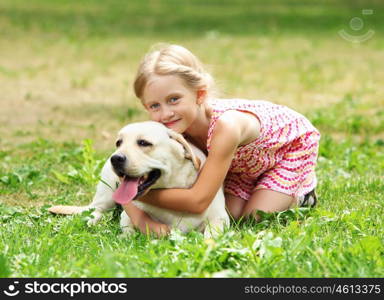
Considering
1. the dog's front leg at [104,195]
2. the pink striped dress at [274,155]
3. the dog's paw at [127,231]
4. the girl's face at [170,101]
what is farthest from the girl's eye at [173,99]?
the dog's paw at [127,231]

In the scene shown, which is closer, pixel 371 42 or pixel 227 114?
pixel 227 114

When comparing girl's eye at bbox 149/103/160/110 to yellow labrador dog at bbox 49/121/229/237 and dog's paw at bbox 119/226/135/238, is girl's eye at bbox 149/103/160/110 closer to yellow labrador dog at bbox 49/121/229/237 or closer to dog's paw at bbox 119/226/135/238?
yellow labrador dog at bbox 49/121/229/237

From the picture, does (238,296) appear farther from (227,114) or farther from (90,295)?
(227,114)

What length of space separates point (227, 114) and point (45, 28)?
534 inches

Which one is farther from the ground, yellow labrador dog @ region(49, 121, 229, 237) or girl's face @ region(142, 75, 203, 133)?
girl's face @ region(142, 75, 203, 133)

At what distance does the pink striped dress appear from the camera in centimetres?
498

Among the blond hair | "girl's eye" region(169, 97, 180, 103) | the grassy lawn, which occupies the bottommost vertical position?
the grassy lawn

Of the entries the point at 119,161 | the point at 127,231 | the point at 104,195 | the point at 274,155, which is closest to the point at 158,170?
the point at 119,161

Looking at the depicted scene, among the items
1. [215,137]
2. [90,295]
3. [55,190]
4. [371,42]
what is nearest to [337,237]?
[215,137]

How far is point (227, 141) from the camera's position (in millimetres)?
4426

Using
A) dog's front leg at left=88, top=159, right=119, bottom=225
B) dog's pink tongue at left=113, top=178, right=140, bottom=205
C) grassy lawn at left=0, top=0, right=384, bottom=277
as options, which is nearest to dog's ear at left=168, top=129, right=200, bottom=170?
dog's pink tongue at left=113, top=178, right=140, bottom=205

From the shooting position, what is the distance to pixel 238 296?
329 cm

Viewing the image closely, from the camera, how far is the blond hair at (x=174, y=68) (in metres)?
4.52

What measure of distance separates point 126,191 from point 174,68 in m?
0.85
